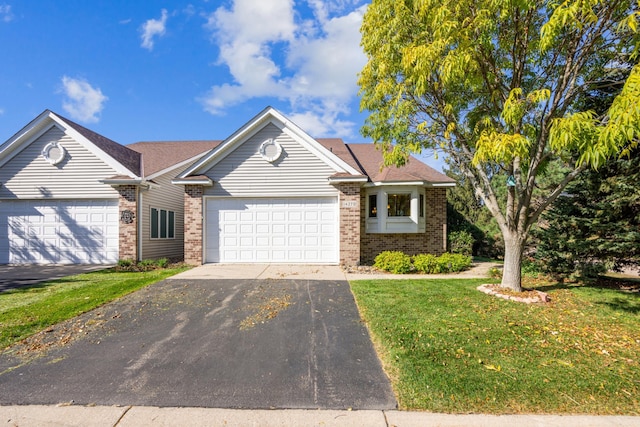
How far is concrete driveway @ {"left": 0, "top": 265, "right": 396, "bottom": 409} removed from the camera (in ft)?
10.4

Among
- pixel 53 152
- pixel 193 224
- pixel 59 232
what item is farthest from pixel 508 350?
pixel 53 152

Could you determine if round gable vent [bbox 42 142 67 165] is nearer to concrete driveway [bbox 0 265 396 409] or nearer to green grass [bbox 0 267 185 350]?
green grass [bbox 0 267 185 350]

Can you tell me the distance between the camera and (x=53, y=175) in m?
11.7

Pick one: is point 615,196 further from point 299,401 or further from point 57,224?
point 57,224

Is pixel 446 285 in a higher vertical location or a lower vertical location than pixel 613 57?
lower

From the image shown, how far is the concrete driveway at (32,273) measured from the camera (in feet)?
27.8

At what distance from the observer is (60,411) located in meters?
2.93

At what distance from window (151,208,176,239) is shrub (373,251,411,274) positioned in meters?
9.51

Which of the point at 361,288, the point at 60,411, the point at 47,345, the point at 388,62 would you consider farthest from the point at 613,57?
the point at 47,345

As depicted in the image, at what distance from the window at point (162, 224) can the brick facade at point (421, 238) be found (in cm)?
887

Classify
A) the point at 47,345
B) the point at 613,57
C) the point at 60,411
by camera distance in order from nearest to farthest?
1. the point at 60,411
2. the point at 47,345
3. the point at 613,57

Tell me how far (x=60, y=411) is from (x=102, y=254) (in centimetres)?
1058

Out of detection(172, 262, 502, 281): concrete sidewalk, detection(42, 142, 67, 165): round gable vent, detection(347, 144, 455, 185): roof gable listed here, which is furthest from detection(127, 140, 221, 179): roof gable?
detection(347, 144, 455, 185): roof gable

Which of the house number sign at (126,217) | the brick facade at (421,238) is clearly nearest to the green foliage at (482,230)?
the brick facade at (421,238)
